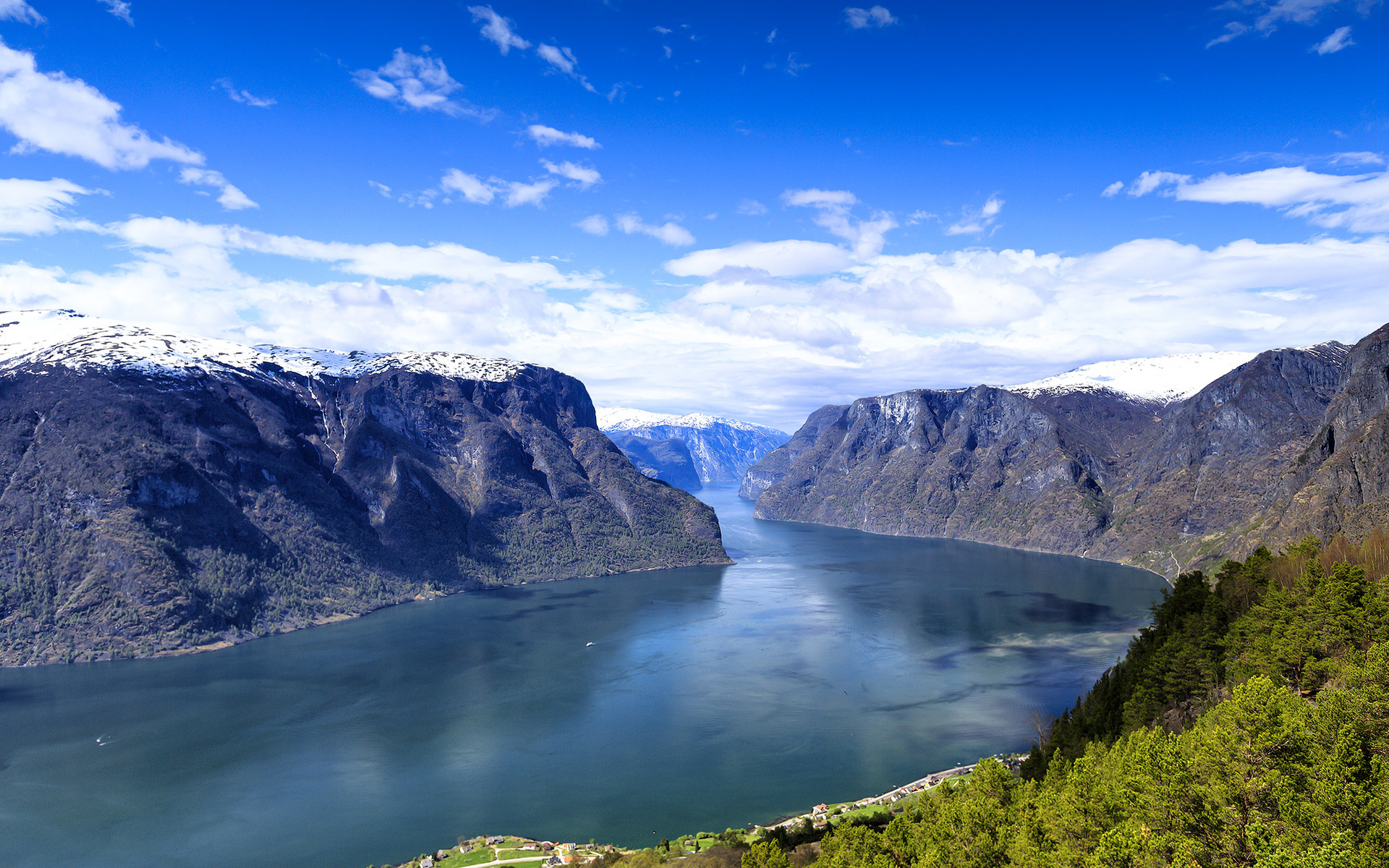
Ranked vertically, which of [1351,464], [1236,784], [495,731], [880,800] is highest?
[1351,464]

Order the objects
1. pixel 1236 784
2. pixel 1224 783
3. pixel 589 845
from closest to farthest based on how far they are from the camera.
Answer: pixel 1236 784, pixel 1224 783, pixel 589 845

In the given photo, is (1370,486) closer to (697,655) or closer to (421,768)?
(697,655)

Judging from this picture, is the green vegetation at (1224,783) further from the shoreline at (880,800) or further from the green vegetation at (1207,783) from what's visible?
the shoreline at (880,800)

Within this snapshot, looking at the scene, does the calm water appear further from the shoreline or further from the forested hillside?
the forested hillside

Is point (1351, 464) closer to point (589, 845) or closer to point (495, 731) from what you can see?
point (589, 845)

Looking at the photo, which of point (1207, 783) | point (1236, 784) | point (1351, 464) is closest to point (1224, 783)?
point (1236, 784)

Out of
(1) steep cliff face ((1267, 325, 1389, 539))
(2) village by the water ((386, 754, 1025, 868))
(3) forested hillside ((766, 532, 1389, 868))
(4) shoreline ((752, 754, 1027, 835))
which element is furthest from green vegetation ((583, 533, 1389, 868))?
(1) steep cliff face ((1267, 325, 1389, 539))
